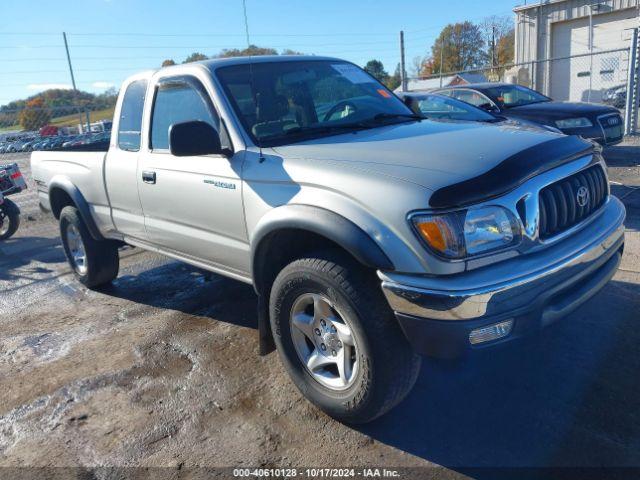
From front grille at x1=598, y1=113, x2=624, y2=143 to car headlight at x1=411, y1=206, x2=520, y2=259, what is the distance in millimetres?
8075

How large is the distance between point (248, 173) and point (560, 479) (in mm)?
2233

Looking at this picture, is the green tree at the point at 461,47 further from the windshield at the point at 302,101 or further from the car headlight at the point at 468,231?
the car headlight at the point at 468,231

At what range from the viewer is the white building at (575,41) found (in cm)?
2369

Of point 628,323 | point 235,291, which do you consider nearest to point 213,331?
point 235,291

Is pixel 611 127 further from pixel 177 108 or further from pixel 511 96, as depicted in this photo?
pixel 177 108

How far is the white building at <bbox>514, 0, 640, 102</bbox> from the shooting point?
23.7m

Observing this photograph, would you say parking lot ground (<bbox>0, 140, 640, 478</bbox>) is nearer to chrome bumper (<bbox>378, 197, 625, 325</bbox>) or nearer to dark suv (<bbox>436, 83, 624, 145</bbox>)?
chrome bumper (<bbox>378, 197, 625, 325</bbox>)

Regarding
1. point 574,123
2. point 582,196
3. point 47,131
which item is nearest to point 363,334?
point 582,196

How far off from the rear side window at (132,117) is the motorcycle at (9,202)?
4.61 metres

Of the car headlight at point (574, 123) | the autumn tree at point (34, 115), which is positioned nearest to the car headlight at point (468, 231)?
the car headlight at point (574, 123)

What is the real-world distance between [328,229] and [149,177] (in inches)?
76.8

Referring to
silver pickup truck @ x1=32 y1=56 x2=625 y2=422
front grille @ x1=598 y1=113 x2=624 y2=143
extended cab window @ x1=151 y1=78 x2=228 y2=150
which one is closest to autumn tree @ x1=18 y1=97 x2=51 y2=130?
front grille @ x1=598 y1=113 x2=624 y2=143

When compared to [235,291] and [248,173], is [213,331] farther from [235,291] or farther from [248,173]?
[248,173]

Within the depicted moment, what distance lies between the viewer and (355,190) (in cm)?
270
